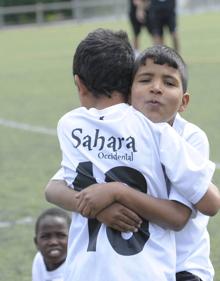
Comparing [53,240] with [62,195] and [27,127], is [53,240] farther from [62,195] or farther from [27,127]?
[27,127]

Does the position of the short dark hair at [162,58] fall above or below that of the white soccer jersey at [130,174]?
above

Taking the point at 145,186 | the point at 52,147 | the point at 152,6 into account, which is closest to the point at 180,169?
the point at 145,186

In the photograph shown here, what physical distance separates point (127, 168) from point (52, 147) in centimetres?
685

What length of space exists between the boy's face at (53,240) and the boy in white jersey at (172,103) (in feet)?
6.77

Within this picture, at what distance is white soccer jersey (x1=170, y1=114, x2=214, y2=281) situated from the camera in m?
3.13

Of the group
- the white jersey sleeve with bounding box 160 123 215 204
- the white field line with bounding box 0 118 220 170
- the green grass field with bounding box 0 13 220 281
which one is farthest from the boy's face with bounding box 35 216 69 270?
the white field line with bounding box 0 118 220 170

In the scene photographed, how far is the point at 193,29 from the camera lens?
27.9m

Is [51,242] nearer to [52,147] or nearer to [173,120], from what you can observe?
[173,120]

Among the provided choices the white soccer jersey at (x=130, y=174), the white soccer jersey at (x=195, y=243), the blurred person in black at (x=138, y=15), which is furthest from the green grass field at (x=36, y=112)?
the white soccer jersey at (x=130, y=174)

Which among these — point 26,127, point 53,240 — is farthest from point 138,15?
point 53,240

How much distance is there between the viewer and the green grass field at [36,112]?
6496 millimetres

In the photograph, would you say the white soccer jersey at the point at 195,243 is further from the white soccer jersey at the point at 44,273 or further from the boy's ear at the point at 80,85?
the white soccer jersey at the point at 44,273

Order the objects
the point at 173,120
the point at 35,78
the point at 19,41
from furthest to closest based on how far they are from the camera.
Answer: the point at 19,41 < the point at 35,78 < the point at 173,120

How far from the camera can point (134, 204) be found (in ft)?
9.95
